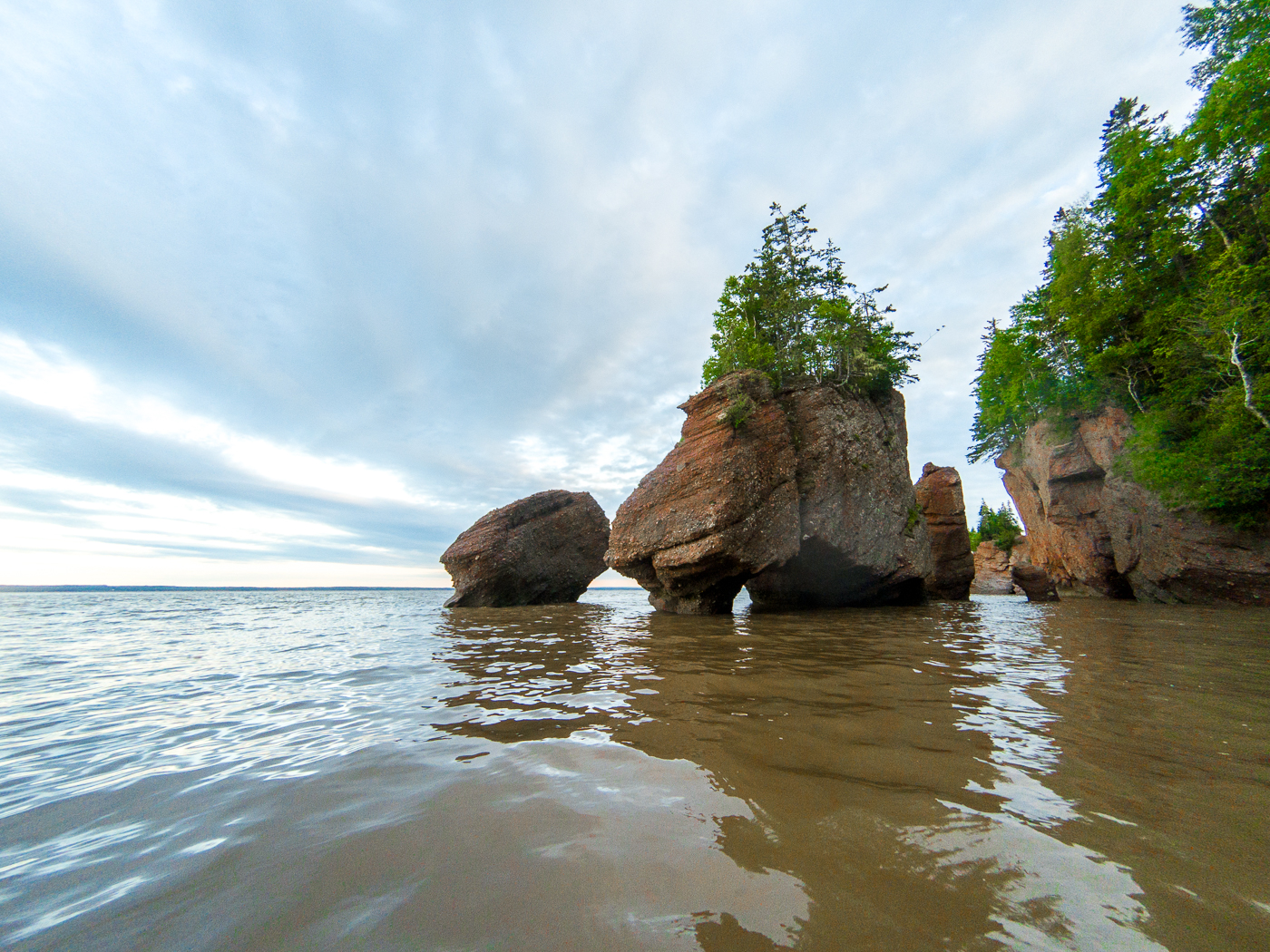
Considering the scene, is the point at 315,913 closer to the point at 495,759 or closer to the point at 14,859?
the point at 495,759

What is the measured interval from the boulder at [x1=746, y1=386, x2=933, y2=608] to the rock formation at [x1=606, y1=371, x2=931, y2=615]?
5cm

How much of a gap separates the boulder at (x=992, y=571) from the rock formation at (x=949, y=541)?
19.8m

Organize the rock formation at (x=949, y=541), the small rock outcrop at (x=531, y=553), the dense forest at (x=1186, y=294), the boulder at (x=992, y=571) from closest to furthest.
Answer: the dense forest at (x=1186, y=294) → the rock formation at (x=949, y=541) → the small rock outcrop at (x=531, y=553) → the boulder at (x=992, y=571)

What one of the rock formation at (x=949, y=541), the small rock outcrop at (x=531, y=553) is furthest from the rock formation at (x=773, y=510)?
the small rock outcrop at (x=531, y=553)

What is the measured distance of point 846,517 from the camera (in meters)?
15.9

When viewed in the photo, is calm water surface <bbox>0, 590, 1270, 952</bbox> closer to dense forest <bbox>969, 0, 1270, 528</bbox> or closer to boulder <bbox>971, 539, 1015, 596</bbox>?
dense forest <bbox>969, 0, 1270, 528</bbox>

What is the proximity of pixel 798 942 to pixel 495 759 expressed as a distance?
2265 millimetres

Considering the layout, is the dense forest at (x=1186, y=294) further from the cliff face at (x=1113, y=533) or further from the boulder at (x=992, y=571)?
the boulder at (x=992, y=571)

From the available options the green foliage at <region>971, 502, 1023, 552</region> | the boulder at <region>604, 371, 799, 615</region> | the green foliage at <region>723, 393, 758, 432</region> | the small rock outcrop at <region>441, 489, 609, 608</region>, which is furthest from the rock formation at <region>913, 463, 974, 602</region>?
the green foliage at <region>971, 502, 1023, 552</region>

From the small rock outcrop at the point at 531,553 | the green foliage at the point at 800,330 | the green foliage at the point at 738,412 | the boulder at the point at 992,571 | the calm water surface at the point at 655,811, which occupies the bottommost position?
the boulder at the point at 992,571

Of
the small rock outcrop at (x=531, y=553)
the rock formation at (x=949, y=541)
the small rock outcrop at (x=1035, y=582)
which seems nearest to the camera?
the small rock outcrop at (x=1035, y=582)

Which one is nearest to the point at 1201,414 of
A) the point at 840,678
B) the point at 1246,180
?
the point at 1246,180

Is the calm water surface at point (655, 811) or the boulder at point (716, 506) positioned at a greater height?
the boulder at point (716, 506)

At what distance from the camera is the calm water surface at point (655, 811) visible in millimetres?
1534
